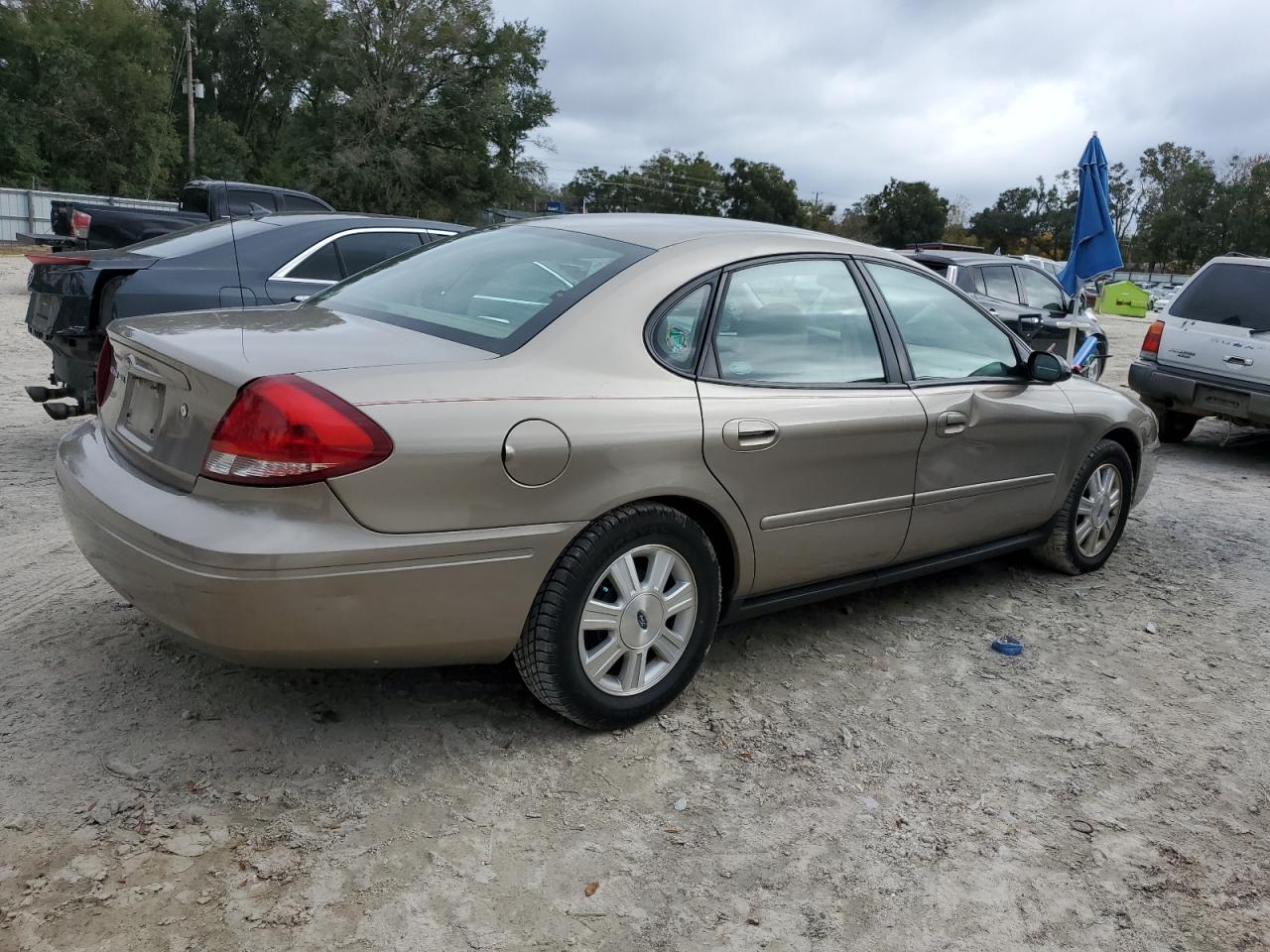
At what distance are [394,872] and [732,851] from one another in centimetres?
86

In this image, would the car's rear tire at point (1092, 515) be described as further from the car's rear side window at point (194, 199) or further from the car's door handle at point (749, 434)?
the car's rear side window at point (194, 199)

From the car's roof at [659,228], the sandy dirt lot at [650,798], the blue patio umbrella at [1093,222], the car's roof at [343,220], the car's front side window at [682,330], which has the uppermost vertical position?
the blue patio umbrella at [1093,222]

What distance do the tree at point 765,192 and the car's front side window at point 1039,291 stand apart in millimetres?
68054

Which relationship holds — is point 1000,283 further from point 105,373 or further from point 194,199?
point 194,199

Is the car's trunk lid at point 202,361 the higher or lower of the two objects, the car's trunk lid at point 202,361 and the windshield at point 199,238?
the lower

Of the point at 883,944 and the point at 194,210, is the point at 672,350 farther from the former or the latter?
the point at 194,210

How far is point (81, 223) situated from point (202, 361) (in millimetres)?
11506

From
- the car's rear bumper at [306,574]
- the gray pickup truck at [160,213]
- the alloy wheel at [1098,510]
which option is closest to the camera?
the car's rear bumper at [306,574]

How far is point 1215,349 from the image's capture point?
879 centimetres

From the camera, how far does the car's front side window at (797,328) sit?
3.54 m

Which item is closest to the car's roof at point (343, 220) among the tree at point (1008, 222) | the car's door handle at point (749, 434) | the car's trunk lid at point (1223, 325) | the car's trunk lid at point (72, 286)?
the car's trunk lid at point (72, 286)

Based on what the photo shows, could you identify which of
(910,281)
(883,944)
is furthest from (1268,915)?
(910,281)

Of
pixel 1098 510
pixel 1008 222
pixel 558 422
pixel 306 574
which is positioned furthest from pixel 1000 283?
pixel 1008 222

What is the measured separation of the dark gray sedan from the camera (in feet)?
18.7
